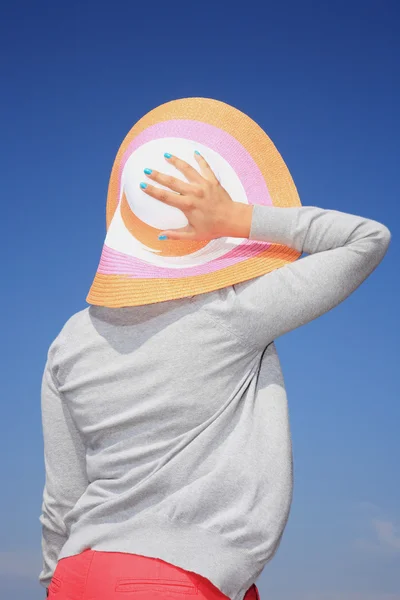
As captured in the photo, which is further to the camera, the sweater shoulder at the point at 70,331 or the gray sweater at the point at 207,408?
the sweater shoulder at the point at 70,331

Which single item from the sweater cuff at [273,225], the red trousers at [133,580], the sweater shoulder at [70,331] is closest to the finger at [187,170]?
the sweater cuff at [273,225]

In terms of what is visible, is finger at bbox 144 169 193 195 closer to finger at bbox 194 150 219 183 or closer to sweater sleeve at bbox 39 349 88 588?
finger at bbox 194 150 219 183

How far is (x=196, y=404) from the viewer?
1680 mm

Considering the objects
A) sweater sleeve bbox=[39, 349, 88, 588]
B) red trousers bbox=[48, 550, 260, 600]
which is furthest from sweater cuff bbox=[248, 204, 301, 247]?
red trousers bbox=[48, 550, 260, 600]

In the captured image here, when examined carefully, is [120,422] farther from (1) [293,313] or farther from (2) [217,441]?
(1) [293,313]

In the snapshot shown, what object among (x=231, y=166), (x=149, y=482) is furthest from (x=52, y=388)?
(x=231, y=166)

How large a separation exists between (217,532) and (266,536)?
Answer: 10 centimetres

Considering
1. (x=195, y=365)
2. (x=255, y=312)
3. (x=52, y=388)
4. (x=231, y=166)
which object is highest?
(x=231, y=166)

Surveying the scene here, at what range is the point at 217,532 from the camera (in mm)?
1596

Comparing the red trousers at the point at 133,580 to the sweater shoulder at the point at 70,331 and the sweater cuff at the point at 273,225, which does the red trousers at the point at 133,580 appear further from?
the sweater cuff at the point at 273,225

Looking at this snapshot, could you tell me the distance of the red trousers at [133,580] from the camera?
5.13ft

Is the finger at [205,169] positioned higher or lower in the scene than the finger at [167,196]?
higher

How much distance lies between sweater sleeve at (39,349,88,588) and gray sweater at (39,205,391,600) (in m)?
0.13

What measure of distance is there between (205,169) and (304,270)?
1.06ft
